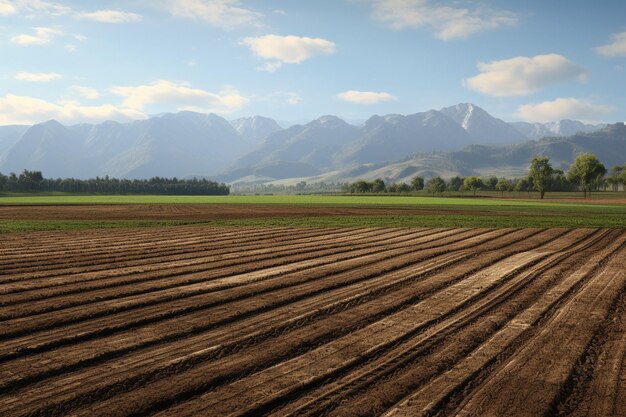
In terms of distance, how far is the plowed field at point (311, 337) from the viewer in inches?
248

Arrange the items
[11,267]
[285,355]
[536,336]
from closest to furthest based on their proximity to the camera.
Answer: [285,355] < [536,336] < [11,267]

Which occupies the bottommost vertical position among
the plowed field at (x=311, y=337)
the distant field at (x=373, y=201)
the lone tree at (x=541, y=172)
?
the plowed field at (x=311, y=337)

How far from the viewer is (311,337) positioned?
8664 millimetres

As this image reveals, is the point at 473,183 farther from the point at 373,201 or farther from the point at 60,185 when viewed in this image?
the point at 60,185

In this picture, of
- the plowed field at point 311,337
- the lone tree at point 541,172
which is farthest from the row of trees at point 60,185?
the plowed field at point 311,337

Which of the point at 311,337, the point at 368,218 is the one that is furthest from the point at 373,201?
the point at 311,337

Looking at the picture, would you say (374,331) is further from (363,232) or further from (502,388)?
(363,232)

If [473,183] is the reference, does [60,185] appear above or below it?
below

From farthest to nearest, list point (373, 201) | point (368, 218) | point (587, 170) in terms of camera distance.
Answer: point (587, 170)
point (373, 201)
point (368, 218)

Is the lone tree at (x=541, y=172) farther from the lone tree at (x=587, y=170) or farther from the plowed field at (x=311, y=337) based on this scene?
the plowed field at (x=311, y=337)

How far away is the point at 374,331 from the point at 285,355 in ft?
7.02

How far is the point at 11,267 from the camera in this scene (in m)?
15.4

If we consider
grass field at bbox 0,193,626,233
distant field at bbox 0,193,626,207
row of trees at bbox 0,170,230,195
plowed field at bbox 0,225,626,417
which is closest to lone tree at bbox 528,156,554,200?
distant field at bbox 0,193,626,207

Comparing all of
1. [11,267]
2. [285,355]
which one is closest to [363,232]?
[11,267]
